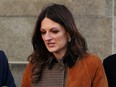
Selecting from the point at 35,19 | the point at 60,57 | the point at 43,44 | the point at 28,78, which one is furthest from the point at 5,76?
the point at 35,19

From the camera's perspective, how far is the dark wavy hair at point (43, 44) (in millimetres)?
2736

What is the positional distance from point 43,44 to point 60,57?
0.60ft

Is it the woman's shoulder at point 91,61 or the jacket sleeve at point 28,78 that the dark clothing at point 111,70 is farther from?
the jacket sleeve at point 28,78

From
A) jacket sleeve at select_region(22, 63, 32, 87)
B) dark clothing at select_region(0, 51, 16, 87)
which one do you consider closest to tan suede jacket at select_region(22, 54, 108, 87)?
jacket sleeve at select_region(22, 63, 32, 87)

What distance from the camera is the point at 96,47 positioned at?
14.7 ft

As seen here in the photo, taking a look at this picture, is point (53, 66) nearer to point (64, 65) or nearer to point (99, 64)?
point (64, 65)

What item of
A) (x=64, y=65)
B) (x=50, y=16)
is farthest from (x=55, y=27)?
(x=64, y=65)


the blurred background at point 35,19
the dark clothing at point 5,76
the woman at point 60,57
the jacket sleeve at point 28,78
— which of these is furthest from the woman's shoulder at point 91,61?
the blurred background at point 35,19

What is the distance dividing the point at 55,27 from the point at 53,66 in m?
0.33

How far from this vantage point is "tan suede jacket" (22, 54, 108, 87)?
275cm

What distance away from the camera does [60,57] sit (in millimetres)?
2822

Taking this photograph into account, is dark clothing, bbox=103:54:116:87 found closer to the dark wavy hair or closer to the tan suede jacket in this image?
the tan suede jacket

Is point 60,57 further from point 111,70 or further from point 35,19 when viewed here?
point 35,19

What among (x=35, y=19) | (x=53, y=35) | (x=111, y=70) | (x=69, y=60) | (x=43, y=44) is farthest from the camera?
(x=35, y=19)
